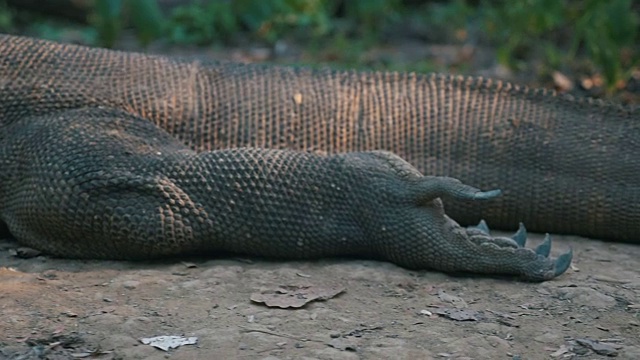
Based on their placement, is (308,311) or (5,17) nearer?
(308,311)

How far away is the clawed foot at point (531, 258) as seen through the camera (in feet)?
9.84

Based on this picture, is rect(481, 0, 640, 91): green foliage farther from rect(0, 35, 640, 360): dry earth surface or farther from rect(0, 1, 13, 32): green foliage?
rect(0, 1, 13, 32): green foliage

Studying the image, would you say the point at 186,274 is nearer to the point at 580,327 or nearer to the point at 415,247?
the point at 415,247

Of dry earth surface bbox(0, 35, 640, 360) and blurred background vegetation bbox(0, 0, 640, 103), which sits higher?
blurred background vegetation bbox(0, 0, 640, 103)

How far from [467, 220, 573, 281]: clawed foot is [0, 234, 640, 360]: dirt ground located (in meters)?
0.04

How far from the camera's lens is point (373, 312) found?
272 centimetres

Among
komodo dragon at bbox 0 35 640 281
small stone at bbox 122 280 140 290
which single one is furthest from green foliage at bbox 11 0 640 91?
small stone at bbox 122 280 140 290

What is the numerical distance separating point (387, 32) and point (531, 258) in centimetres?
537

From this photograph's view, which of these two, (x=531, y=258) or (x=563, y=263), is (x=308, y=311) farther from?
(x=563, y=263)

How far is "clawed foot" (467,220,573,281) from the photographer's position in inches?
118

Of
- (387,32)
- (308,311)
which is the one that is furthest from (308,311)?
(387,32)

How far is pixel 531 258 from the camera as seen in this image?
9.87ft

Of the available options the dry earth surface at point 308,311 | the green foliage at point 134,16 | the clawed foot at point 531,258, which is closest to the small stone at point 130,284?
the dry earth surface at point 308,311

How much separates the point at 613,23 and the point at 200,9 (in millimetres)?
3628
